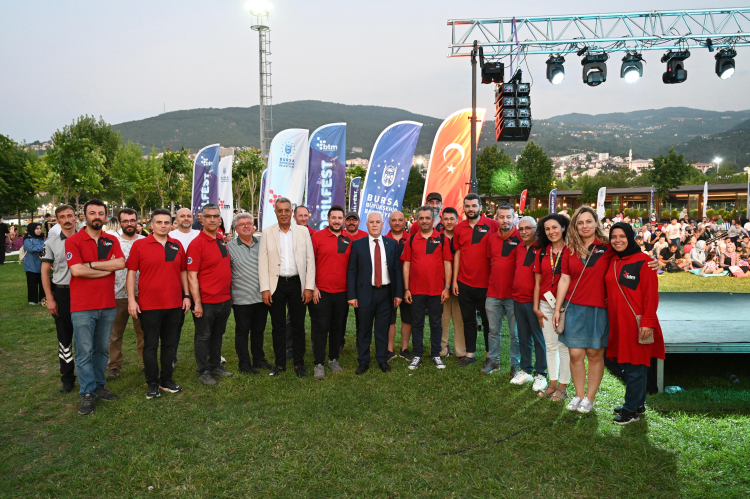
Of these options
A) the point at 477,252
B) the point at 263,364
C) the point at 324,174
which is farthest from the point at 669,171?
the point at 263,364

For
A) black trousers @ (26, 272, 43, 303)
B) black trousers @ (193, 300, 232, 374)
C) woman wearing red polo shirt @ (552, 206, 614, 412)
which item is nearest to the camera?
woman wearing red polo shirt @ (552, 206, 614, 412)

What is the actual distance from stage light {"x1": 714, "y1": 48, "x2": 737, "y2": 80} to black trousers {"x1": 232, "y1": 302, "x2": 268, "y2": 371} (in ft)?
44.9

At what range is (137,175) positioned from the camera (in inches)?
1673

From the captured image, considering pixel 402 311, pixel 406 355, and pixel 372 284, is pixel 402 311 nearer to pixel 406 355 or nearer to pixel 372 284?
pixel 406 355

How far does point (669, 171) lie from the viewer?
2023 inches

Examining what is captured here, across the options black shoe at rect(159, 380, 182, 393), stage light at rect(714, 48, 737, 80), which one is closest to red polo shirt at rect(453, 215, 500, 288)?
black shoe at rect(159, 380, 182, 393)

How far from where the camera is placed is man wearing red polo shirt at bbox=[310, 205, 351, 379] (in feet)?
16.8

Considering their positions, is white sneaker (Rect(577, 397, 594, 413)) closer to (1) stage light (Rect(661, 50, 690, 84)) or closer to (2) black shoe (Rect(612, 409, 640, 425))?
(2) black shoe (Rect(612, 409, 640, 425))

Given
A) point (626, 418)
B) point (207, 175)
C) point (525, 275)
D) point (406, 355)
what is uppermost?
point (207, 175)

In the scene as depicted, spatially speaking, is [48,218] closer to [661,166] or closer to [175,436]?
[175,436]

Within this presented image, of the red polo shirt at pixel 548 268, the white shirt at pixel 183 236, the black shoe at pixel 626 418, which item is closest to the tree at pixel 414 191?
the white shirt at pixel 183 236

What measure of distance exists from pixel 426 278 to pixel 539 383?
1.71 metres

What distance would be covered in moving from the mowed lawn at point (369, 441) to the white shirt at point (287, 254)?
1.21 meters

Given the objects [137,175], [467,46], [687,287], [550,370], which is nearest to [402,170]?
[467,46]
